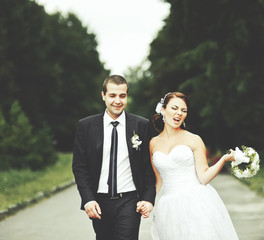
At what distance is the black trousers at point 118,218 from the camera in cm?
396

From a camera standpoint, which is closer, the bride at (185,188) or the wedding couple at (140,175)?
the wedding couple at (140,175)

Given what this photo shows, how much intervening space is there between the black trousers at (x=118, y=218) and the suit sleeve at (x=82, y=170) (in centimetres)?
15

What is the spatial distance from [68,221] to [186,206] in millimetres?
5370

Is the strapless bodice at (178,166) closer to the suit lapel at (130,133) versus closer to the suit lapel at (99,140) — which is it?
the suit lapel at (130,133)

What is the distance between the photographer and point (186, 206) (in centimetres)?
423

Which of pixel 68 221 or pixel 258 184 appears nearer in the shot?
pixel 68 221

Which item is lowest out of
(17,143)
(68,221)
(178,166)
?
(68,221)

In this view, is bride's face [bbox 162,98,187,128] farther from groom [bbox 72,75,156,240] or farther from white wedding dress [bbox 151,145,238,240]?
groom [bbox 72,75,156,240]

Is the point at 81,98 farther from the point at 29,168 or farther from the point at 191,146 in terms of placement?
the point at 191,146

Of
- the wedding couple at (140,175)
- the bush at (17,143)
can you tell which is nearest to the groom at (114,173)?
the wedding couple at (140,175)

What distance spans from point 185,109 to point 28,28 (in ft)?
88.0

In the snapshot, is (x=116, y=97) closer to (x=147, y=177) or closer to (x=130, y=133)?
(x=130, y=133)

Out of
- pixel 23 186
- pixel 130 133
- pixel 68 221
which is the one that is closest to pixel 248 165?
pixel 130 133

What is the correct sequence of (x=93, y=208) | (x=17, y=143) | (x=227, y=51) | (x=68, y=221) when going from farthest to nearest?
(x=17, y=143) < (x=227, y=51) < (x=68, y=221) < (x=93, y=208)
